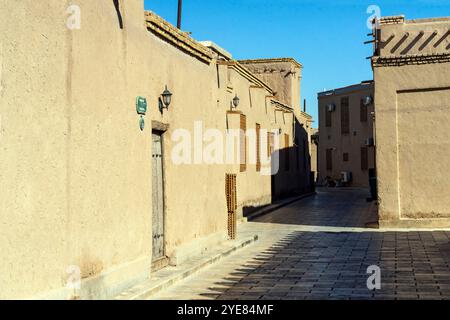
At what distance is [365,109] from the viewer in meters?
40.6

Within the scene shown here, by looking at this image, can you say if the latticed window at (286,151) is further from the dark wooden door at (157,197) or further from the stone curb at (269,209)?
the dark wooden door at (157,197)

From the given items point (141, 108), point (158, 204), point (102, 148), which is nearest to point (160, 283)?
point (158, 204)

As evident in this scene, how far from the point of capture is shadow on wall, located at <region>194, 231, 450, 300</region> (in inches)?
300

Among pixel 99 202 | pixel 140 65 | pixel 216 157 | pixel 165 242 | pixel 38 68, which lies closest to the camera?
pixel 38 68

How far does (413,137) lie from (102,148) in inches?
403

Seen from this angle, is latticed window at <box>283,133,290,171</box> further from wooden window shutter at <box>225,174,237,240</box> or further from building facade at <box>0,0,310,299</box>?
building facade at <box>0,0,310,299</box>

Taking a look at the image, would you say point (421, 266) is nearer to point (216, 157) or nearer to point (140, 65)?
point (216, 157)

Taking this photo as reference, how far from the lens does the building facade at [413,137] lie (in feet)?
48.7

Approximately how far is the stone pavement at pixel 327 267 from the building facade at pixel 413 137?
34.7 inches

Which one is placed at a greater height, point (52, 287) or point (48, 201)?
point (48, 201)

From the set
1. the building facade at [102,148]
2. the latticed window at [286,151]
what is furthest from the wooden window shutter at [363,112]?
the building facade at [102,148]
